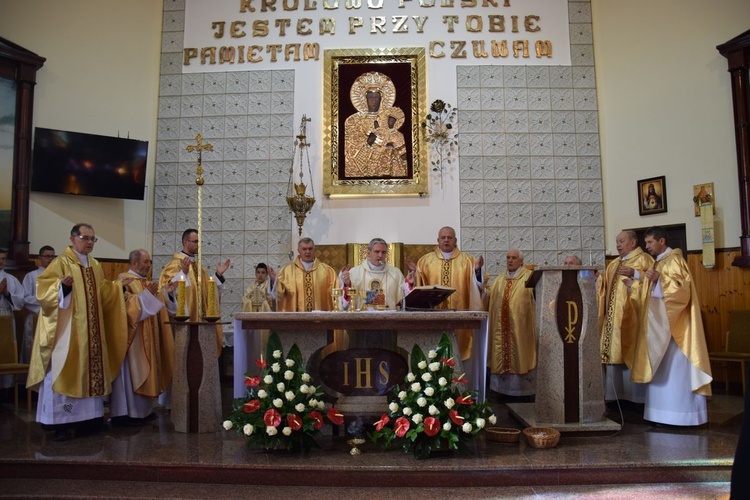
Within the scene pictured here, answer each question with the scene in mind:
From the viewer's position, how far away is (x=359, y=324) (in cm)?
489

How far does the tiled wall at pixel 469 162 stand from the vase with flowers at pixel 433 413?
475 centimetres

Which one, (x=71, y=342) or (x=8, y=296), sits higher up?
(x=8, y=296)

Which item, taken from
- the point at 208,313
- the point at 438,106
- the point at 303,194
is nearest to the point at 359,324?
the point at 208,313

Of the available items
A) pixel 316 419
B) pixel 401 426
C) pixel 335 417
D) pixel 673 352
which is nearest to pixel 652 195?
pixel 673 352

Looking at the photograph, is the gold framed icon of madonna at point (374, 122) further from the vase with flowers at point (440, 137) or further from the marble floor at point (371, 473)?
the marble floor at point (371, 473)

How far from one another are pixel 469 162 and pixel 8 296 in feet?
21.9

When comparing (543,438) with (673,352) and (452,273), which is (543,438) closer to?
(673,352)

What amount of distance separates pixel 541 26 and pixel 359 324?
22.7 ft

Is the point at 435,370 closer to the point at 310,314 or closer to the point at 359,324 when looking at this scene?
the point at 359,324

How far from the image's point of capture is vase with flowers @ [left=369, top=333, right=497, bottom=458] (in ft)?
14.4

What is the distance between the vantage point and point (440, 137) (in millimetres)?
9305

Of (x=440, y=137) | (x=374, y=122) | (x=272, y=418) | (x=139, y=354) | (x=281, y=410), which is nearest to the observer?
(x=272, y=418)

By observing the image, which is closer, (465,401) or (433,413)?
(433,413)

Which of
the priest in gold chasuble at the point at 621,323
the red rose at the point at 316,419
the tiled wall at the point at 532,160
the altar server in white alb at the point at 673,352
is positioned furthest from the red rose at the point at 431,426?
the tiled wall at the point at 532,160
